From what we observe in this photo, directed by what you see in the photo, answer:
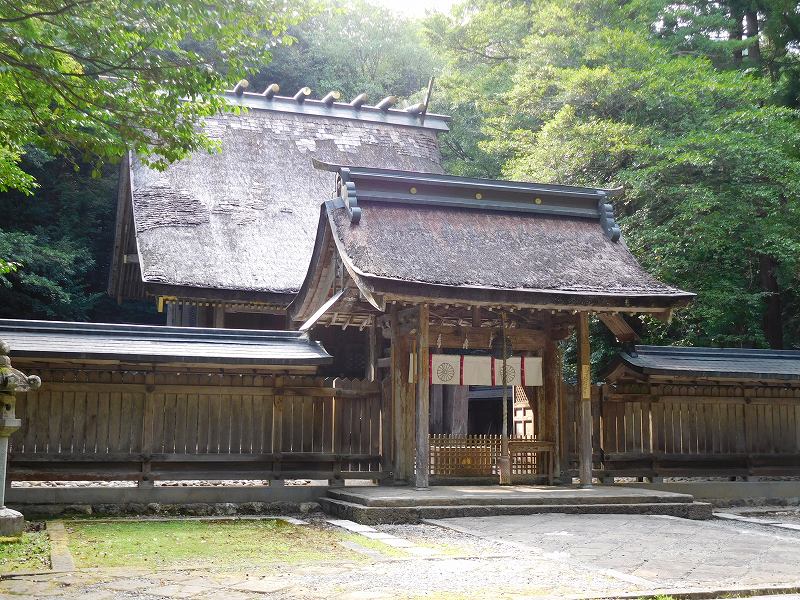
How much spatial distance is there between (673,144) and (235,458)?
11.4 metres

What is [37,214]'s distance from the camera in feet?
87.5

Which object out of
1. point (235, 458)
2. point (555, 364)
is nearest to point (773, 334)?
point (555, 364)

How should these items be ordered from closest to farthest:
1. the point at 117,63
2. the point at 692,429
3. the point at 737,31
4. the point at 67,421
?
the point at 117,63 → the point at 67,421 → the point at 692,429 → the point at 737,31

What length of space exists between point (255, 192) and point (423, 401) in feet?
30.4

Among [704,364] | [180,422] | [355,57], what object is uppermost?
[355,57]

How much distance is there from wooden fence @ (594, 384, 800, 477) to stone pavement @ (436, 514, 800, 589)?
8.94ft

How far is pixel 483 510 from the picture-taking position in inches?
432

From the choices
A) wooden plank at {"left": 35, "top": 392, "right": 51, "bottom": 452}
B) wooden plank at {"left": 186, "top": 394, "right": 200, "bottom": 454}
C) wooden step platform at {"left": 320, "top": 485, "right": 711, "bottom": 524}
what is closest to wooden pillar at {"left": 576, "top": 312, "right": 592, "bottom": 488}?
wooden step platform at {"left": 320, "top": 485, "right": 711, "bottom": 524}

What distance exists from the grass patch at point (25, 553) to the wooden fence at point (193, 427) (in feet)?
7.79

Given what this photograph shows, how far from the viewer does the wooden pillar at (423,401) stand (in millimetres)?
11789

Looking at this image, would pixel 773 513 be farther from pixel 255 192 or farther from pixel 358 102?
pixel 358 102

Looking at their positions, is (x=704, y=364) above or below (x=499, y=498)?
above

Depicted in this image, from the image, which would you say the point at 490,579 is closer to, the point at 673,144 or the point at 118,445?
the point at 118,445

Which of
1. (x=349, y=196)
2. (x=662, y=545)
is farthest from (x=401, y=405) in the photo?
(x=662, y=545)
